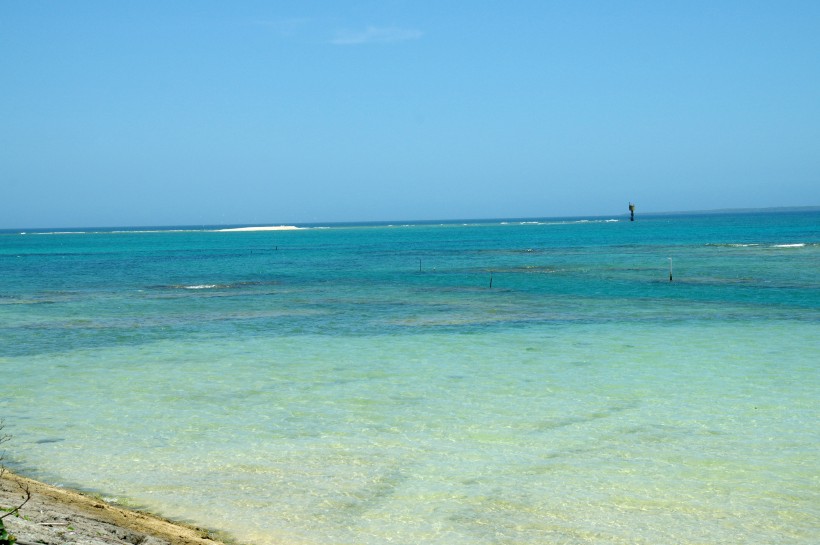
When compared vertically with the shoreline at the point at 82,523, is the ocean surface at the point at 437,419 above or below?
below

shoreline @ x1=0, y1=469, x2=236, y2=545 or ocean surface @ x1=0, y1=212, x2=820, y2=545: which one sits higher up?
A: shoreline @ x1=0, y1=469, x2=236, y2=545

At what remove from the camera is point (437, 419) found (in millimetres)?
11828

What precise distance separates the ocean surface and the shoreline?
367mm

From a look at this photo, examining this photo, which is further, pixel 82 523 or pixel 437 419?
pixel 437 419

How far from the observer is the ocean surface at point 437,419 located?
8023 mm

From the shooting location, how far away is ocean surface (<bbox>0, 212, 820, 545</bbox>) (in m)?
8.02

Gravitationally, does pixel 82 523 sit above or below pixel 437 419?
above

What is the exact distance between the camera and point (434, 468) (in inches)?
374

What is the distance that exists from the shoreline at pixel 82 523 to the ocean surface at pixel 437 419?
1.20ft

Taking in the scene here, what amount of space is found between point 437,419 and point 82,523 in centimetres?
589

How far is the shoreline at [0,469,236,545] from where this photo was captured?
6.21 m

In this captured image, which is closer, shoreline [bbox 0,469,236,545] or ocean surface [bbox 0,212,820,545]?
shoreline [bbox 0,469,236,545]

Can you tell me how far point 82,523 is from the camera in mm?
6809

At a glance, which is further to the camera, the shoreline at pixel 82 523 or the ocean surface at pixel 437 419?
the ocean surface at pixel 437 419
